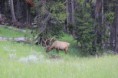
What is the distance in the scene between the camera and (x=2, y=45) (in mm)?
24281

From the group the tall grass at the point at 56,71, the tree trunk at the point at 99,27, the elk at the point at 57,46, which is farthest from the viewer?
the tree trunk at the point at 99,27

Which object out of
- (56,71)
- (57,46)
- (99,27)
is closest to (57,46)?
(57,46)

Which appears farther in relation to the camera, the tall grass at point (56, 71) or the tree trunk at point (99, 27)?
the tree trunk at point (99, 27)

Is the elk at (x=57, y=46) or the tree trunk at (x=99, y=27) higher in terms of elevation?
the tree trunk at (x=99, y=27)

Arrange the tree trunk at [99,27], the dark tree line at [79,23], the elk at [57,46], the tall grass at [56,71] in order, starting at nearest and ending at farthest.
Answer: the tall grass at [56,71] < the elk at [57,46] < the dark tree line at [79,23] < the tree trunk at [99,27]

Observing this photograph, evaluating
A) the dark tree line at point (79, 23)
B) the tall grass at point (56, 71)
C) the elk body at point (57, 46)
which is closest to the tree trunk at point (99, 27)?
the dark tree line at point (79, 23)

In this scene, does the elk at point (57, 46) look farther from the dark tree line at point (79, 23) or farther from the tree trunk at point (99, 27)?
the tree trunk at point (99, 27)

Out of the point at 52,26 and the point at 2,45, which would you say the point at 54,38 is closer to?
the point at 52,26

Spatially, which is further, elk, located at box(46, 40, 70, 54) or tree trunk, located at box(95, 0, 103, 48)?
tree trunk, located at box(95, 0, 103, 48)

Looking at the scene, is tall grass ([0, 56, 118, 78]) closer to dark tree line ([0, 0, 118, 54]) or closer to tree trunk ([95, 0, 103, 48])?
dark tree line ([0, 0, 118, 54])

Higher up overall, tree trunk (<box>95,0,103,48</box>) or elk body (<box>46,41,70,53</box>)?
tree trunk (<box>95,0,103,48</box>)

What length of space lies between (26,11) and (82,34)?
2141cm

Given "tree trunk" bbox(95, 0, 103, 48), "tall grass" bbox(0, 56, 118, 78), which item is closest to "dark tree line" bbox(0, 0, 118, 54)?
"tree trunk" bbox(95, 0, 103, 48)

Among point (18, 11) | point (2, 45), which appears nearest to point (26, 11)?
point (18, 11)
